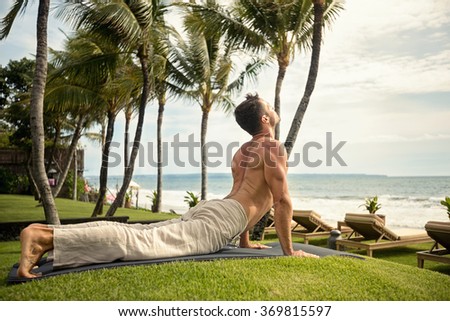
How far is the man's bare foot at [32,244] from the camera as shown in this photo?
245 centimetres

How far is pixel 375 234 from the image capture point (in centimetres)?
584

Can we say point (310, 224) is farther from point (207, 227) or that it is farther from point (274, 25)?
point (207, 227)

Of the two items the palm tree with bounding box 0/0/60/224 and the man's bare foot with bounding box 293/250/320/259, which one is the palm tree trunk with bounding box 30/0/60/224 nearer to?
the palm tree with bounding box 0/0/60/224

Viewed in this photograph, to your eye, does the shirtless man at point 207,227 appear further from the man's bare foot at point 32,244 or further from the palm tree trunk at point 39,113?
the palm tree trunk at point 39,113

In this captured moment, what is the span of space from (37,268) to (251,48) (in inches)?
230

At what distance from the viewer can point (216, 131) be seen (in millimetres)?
31422

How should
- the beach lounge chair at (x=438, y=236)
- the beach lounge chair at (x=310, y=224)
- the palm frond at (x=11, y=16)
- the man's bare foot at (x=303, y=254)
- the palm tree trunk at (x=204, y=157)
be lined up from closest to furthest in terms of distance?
the man's bare foot at (x=303, y=254) < the beach lounge chair at (x=438, y=236) < the palm frond at (x=11, y=16) < the beach lounge chair at (x=310, y=224) < the palm tree trunk at (x=204, y=157)

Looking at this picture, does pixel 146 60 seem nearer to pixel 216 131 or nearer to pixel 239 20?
pixel 239 20

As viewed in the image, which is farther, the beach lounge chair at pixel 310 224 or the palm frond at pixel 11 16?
the beach lounge chair at pixel 310 224

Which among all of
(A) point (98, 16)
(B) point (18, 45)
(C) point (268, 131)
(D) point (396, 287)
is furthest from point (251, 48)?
(D) point (396, 287)

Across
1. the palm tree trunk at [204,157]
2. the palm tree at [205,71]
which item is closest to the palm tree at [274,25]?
the palm tree at [205,71]

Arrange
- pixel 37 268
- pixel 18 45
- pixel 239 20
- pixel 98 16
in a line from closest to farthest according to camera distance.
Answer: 1. pixel 37 268
2. pixel 18 45
3. pixel 98 16
4. pixel 239 20

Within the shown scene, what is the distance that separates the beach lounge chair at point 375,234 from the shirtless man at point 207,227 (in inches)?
108

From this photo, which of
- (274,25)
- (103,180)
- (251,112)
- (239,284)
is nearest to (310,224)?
(274,25)
